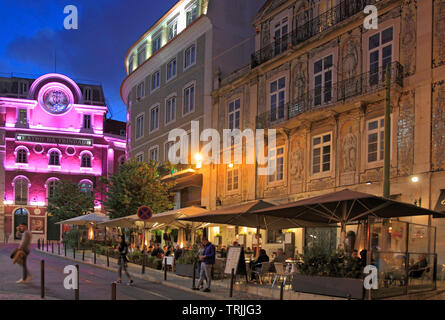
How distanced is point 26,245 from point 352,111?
48.4 ft

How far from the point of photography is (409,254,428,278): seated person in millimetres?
14289

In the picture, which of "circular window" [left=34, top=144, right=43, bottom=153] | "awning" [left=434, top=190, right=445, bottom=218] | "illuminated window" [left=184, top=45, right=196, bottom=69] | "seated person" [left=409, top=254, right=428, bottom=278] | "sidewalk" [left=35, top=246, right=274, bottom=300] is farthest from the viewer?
"circular window" [left=34, top=144, right=43, bottom=153]

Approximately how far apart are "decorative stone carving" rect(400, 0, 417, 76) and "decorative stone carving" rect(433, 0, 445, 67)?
0.80m

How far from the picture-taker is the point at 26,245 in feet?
38.8

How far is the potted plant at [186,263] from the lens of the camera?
2014 centimetres

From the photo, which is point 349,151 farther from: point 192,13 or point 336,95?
point 192,13

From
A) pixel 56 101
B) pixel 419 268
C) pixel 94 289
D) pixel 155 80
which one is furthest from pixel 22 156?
pixel 419 268

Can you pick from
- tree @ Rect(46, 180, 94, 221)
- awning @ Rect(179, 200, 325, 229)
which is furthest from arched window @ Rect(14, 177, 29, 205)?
awning @ Rect(179, 200, 325, 229)

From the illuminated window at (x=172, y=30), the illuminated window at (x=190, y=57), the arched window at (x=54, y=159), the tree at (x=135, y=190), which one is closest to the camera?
the tree at (x=135, y=190)

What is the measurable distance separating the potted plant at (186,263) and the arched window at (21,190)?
4603 centimetres

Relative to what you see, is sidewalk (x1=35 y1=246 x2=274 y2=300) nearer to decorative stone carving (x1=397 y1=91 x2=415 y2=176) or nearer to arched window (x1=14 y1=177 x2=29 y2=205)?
decorative stone carving (x1=397 y1=91 x2=415 y2=176)

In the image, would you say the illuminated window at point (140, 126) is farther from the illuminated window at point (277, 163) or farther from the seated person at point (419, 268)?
the seated person at point (419, 268)

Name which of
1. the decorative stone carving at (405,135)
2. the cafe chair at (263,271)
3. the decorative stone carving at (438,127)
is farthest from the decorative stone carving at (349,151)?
the cafe chair at (263,271)

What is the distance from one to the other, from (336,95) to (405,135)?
3.79 metres
